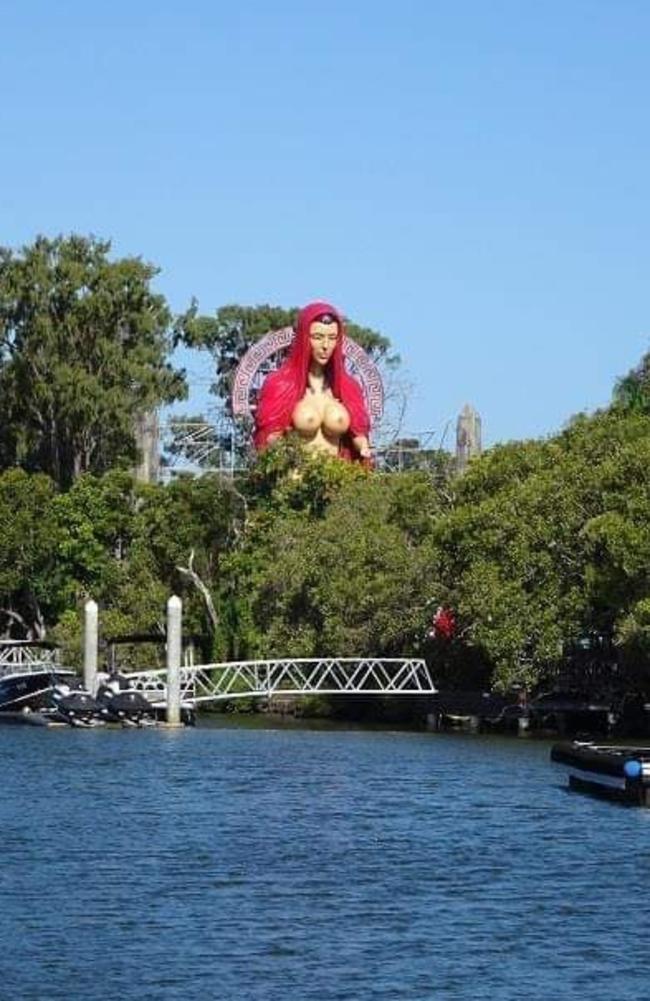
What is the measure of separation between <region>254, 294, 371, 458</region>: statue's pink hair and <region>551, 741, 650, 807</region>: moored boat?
5244 cm

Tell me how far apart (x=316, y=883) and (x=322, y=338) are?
246 ft

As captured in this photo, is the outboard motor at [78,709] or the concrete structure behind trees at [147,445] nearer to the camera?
the outboard motor at [78,709]

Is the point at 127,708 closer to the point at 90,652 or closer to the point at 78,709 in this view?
the point at 78,709

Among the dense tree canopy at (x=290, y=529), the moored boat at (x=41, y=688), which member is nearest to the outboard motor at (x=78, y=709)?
the moored boat at (x=41, y=688)

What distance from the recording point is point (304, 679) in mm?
95062

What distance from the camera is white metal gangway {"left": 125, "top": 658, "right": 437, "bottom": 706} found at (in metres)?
91.7

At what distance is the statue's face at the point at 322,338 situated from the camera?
387 feet

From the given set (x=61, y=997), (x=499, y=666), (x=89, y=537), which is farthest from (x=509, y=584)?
(x=61, y=997)

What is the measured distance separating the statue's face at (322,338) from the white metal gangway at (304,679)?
2205cm

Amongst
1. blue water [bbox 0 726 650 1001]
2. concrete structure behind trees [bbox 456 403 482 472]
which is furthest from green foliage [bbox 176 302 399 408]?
blue water [bbox 0 726 650 1001]

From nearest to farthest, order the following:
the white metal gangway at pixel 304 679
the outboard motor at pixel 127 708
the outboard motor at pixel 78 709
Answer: the outboard motor at pixel 127 708
the outboard motor at pixel 78 709
the white metal gangway at pixel 304 679

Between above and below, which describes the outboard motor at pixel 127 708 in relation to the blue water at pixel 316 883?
above

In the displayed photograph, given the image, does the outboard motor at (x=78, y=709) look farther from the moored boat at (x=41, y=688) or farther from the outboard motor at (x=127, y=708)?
the outboard motor at (x=127, y=708)

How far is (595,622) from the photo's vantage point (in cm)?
8525
